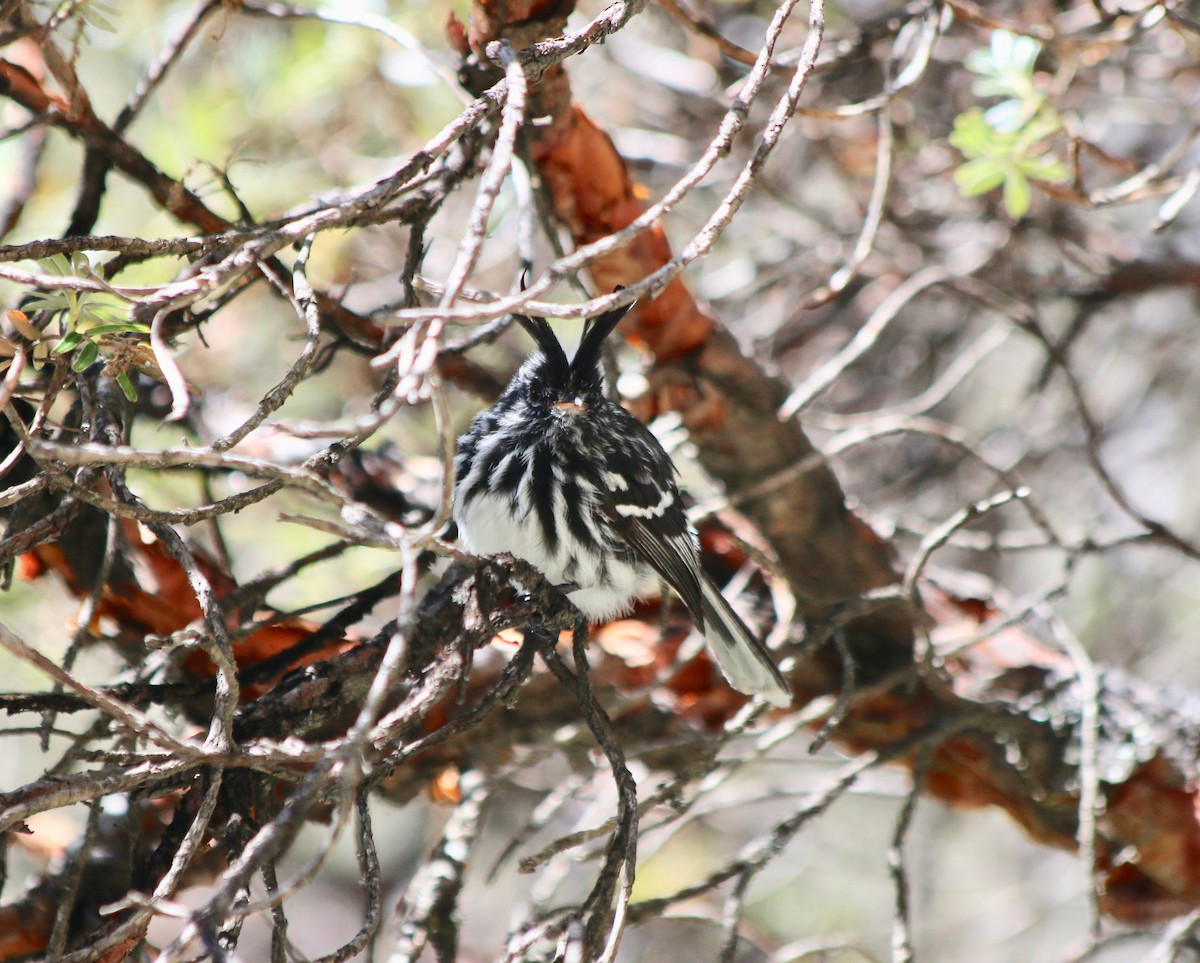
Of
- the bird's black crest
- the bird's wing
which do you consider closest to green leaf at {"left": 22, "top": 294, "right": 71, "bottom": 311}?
the bird's black crest

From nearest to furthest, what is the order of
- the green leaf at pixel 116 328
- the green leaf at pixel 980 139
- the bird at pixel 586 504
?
the green leaf at pixel 116 328 → the bird at pixel 586 504 → the green leaf at pixel 980 139

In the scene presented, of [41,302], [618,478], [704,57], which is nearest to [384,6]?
[704,57]

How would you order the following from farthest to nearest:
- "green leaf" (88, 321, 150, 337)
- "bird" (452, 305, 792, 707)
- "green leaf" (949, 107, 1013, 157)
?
"green leaf" (949, 107, 1013, 157) → "bird" (452, 305, 792, 707) → "green leaf" (88, 321, 150, 337)

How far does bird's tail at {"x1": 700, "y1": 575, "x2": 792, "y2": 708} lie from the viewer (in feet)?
9.99

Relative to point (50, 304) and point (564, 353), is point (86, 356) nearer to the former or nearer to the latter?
point (50, 304)

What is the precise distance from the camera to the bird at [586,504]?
303cm

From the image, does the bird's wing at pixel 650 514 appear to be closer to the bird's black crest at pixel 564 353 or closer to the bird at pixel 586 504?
the bird at pixel 586 504

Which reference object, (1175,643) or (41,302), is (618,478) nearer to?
(41,302)

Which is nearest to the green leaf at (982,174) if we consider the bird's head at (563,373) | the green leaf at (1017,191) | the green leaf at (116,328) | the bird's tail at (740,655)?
the green leaf at (1017,191)

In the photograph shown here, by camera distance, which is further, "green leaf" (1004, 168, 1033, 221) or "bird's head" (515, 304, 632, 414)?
"green leaf" (1004, 168, 1033, 221)

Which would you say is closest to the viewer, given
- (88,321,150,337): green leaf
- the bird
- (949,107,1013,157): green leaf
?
(88,321,150,337): green leaf

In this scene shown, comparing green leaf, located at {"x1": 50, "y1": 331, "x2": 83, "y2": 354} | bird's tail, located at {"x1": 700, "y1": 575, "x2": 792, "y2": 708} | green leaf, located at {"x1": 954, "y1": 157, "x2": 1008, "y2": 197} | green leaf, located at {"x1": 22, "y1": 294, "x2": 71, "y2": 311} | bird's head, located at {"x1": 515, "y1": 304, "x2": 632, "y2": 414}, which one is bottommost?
bird's tail, located at {"x1": 700, "y1": 575, "x2": 792, "y2": 708}

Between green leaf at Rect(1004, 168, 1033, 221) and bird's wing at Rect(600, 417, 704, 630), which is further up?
green leaf at Rect(1004, 168, 1033, 221)

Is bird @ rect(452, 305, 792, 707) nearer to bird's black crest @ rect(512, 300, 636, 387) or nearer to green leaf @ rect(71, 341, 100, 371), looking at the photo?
bird's black crest @ rect(512, 300, 636, 387)
